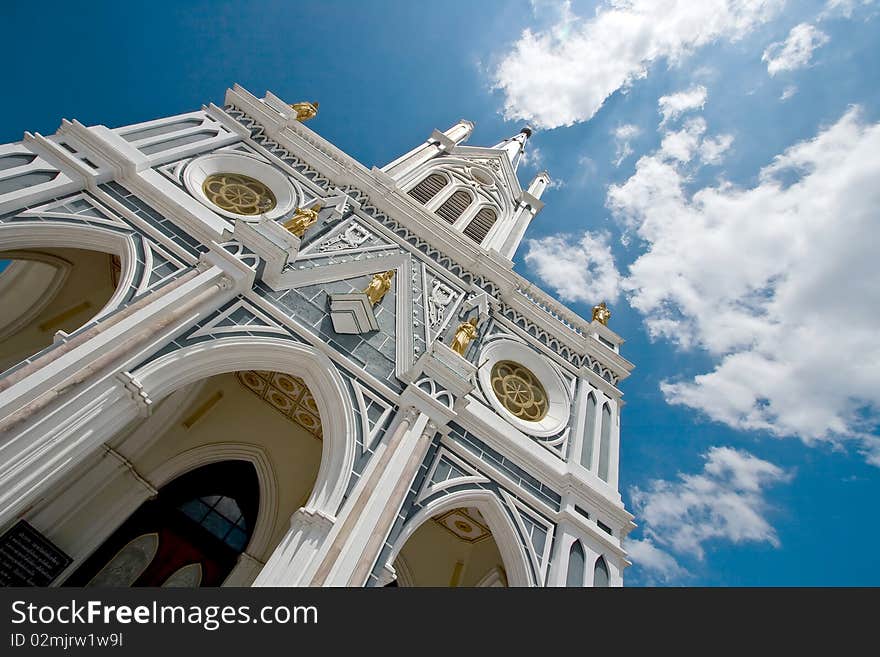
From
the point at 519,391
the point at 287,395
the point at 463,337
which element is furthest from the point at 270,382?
the point at 519,391

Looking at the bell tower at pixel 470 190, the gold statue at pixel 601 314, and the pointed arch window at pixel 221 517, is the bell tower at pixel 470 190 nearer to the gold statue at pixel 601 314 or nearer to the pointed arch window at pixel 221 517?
the gold statue at pixel 601 314

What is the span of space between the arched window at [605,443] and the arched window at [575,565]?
2.28 meters

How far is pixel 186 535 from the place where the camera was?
425 inches

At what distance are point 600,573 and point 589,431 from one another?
3461mm

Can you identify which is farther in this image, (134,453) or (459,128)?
(459,128)

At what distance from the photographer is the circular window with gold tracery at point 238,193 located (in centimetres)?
1165

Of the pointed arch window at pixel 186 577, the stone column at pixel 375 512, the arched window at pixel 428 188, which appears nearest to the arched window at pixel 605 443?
the stone column at pixel 375 512

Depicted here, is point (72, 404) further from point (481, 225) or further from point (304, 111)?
point (481, 225)

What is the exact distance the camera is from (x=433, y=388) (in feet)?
31.9

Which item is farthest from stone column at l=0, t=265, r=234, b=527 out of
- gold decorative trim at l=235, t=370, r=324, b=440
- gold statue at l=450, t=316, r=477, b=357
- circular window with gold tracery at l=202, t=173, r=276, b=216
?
gold statue at l=450, t=316, r=477, b=357
